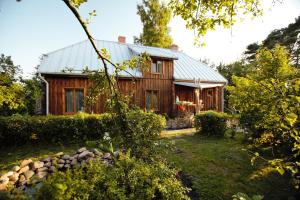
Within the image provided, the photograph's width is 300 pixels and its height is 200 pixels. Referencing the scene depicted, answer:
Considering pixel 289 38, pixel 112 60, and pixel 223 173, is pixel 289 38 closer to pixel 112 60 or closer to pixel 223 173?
pixel 112 60

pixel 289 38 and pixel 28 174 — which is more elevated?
pixel 289 38

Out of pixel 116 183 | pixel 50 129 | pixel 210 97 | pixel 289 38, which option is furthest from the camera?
pixel 289 38

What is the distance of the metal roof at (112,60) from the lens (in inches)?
480

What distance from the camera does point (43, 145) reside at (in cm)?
755

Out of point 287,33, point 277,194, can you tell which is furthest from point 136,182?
point 287,33

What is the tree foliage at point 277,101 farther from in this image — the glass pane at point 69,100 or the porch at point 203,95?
the glass pane at point 69,100

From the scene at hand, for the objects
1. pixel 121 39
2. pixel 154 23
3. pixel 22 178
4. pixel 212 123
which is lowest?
pixel 22 178

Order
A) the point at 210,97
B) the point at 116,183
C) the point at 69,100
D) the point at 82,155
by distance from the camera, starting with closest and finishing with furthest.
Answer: the point at 116,183, the point at 82,155, the point at 69,100, the point at 210,97

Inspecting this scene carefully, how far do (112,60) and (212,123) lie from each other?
28.4 feet

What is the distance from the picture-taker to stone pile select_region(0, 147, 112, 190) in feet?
15.3

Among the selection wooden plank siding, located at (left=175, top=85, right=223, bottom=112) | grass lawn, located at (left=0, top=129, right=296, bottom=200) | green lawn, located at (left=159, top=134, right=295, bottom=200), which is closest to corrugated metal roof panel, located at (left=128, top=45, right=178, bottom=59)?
wooden plank siding, located at (left=175, top=85, right=223, bottom=112)

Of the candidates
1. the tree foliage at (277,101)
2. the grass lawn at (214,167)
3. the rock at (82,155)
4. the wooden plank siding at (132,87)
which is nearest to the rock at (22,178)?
the grass lawn at (214,167)

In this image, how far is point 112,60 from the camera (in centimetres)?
1423

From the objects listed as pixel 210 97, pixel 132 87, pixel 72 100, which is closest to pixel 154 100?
pixel 132 87
